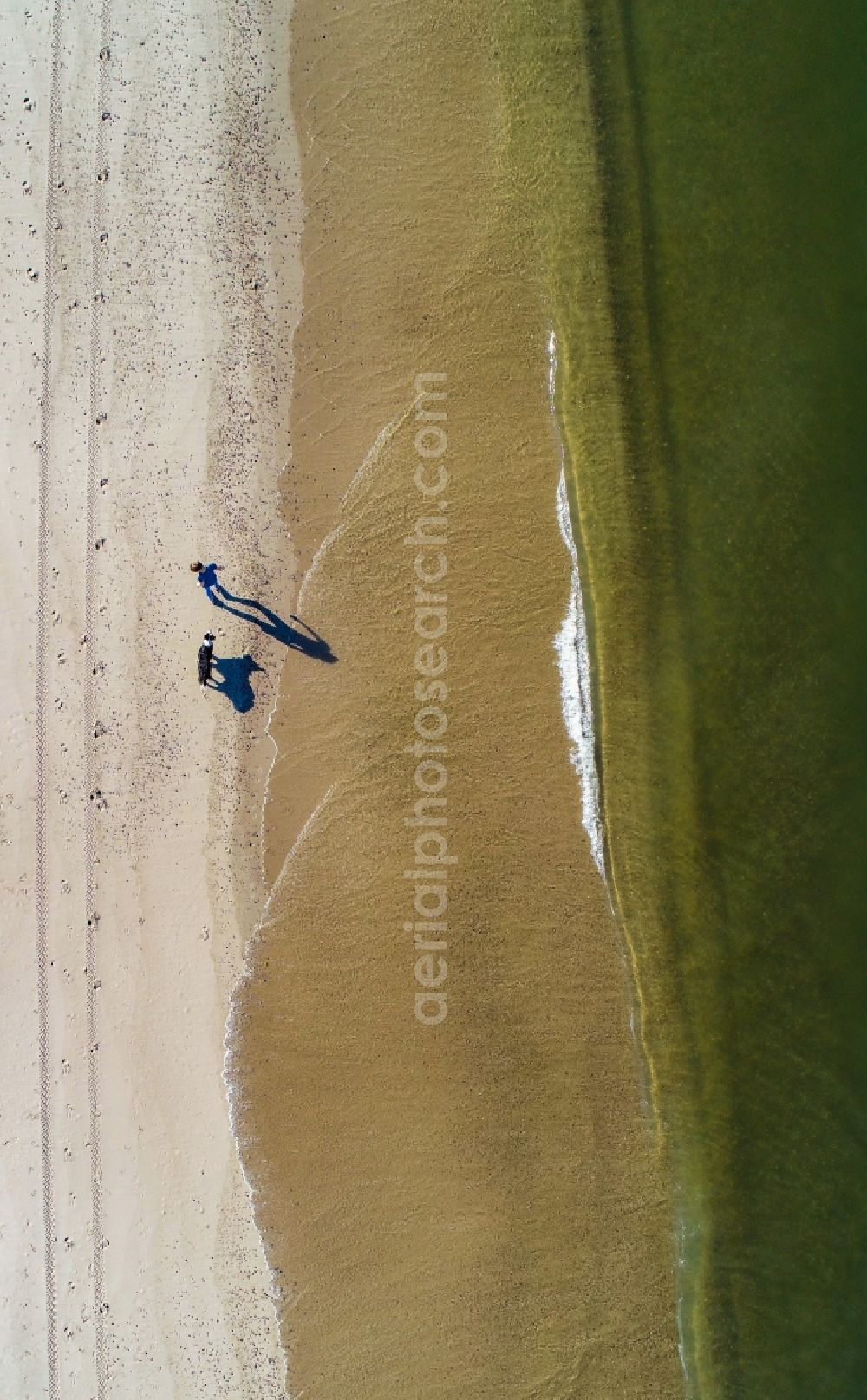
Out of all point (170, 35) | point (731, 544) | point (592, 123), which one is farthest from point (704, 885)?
point (170, 35)

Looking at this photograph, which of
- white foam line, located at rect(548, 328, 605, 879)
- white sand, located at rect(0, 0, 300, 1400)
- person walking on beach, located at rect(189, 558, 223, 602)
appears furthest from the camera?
white foam line, located at rect(548, 328, 605, 879)

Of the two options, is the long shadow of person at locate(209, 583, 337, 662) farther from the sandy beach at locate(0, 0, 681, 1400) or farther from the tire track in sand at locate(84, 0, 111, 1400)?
the tire track in sand at locate(84, 0, 111, 1400)

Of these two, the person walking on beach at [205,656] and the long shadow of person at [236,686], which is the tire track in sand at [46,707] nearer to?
the person walking on beach at [205,656]

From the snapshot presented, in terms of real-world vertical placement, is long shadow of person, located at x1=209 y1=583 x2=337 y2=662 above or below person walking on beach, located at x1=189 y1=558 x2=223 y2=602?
below

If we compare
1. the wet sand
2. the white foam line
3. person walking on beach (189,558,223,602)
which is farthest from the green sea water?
person walking on beach (189,558,223,602)

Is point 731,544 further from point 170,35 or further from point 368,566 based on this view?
point 170,35

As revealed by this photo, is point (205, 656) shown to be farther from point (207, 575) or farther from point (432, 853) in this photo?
point (432, 853)
